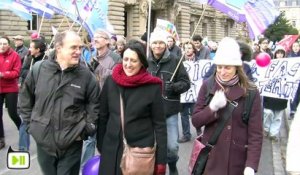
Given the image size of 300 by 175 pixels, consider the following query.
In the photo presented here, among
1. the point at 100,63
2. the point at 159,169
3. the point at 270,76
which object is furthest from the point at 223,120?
the point at 270,76

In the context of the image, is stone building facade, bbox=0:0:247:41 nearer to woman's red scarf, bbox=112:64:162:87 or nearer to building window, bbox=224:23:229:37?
building window, bbox=224:23:229:37

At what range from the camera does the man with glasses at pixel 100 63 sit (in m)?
6.18

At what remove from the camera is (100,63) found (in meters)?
6.24

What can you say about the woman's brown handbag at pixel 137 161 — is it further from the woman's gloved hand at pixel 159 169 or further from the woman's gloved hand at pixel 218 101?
the woman's gloved hand at pixel 218 101

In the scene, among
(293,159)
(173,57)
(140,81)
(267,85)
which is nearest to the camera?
(293,159)

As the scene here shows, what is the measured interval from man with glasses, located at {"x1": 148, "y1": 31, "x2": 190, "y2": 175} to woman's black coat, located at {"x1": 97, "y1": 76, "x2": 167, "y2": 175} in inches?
73.9

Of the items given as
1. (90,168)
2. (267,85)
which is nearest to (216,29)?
(267,85)

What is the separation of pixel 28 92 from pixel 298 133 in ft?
8.18


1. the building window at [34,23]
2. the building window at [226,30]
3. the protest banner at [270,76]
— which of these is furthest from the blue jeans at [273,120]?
the building window at [226,30]

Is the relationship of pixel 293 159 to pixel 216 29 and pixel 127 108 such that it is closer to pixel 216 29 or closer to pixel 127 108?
pixel 127 108

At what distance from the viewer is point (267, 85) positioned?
984cm

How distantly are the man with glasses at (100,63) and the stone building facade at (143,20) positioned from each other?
1452 centimetres

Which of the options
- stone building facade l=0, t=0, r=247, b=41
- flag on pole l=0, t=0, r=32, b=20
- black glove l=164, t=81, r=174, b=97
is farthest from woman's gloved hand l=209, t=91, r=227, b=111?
stone building facade l=0, t=0, r=247, b=41

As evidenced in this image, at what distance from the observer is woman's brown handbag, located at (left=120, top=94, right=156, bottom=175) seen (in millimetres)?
3980
